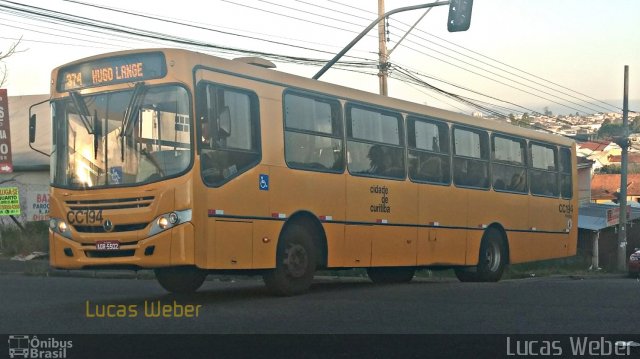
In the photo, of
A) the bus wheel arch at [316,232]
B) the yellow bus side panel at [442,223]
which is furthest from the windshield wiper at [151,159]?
the yellow bus side panel at [442,223]

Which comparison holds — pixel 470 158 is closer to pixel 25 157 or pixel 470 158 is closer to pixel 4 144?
pixel 4 144

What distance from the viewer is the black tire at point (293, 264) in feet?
41.7

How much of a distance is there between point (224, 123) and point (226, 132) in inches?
4.8

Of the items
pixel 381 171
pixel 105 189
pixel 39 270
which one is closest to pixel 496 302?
pixel 381 171

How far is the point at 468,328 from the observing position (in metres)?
A: 9.44

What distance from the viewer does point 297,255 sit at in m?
13.0

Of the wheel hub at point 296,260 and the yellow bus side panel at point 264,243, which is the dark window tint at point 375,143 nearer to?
the wheel hub at point 296,260

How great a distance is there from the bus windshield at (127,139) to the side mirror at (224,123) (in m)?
0.56

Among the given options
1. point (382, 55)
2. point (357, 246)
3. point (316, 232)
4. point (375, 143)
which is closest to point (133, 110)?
point (316, 232)

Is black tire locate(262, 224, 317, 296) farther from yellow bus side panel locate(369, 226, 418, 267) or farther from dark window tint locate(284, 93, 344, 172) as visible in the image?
yellow bus side panel locate(369, 226, 418, 267)

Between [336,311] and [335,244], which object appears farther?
[335,244]
